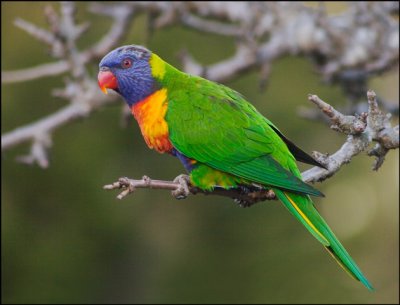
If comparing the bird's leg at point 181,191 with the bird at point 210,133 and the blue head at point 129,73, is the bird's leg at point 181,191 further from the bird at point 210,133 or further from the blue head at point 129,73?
the blue head at point 129,73

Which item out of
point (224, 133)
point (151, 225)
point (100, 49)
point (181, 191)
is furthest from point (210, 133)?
point (151, 225)

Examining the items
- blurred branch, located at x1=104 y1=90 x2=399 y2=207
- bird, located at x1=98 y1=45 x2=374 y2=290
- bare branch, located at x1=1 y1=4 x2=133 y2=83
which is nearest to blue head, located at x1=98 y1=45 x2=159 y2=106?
bird, located at x1=98 y1=45 x2=374 y2=290

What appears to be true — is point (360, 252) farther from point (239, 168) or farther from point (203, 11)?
point (239, 168)

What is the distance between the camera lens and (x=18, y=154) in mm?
6234

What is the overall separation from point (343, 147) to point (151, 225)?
3.78 meters

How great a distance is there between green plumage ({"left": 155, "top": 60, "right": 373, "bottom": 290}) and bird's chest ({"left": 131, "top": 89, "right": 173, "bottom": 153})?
31 mm

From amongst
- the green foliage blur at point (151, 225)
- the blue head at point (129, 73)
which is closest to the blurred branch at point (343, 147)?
the blue head at point (129, 73)

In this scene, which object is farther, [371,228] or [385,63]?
[371,228]

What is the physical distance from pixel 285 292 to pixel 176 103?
3.17 meters

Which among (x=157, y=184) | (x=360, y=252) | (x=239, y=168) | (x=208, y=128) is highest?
(x=360, y=252)

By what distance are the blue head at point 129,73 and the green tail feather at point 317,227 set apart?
2.73ft

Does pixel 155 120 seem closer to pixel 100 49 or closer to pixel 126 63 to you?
pixel 126 63

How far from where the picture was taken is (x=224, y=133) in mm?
3258

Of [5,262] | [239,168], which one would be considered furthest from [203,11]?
[5,262]
